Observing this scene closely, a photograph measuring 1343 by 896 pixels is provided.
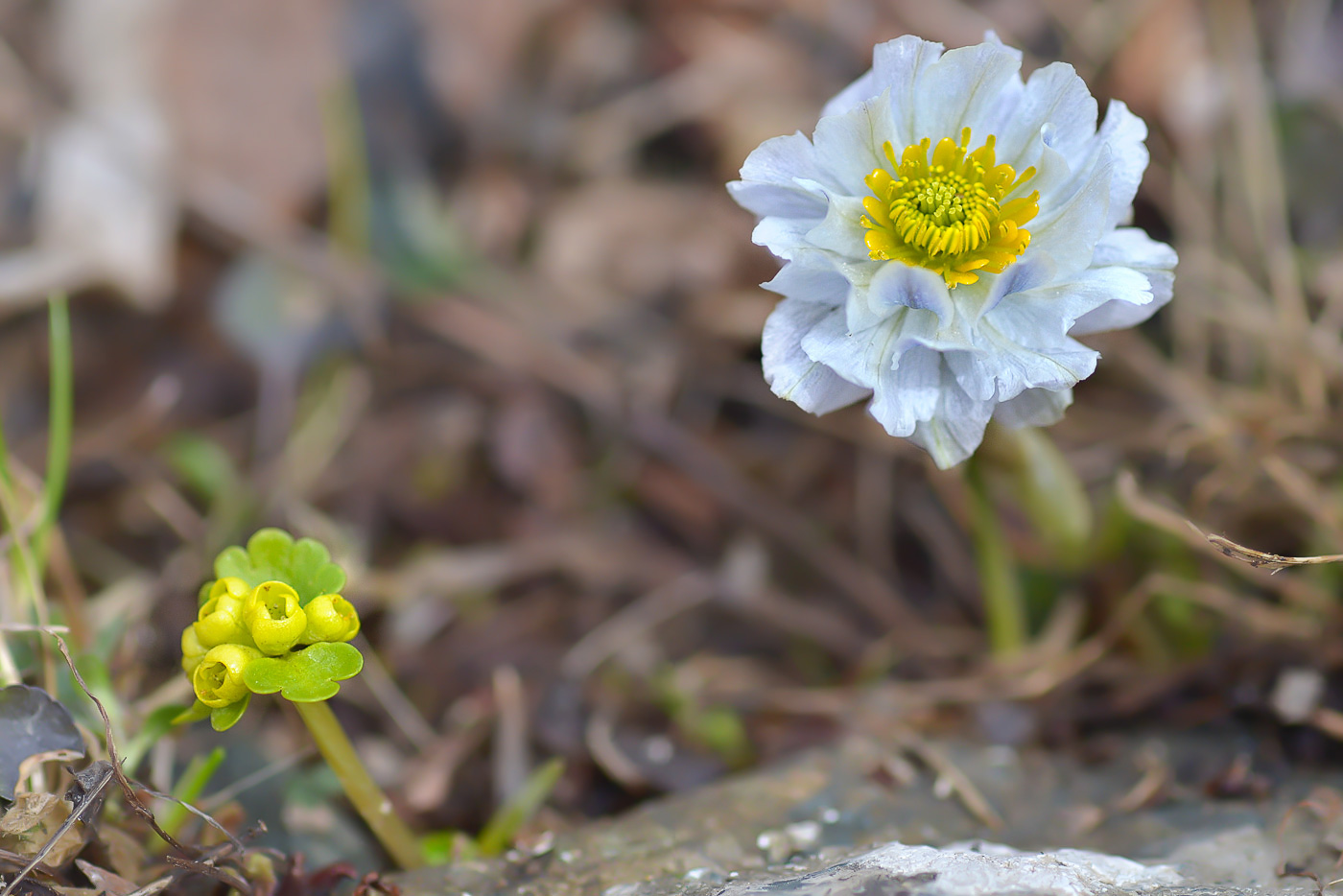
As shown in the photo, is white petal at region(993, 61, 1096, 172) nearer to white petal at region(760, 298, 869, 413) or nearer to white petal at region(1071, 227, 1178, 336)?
white petal at region(1071, 227, 1178, 336)

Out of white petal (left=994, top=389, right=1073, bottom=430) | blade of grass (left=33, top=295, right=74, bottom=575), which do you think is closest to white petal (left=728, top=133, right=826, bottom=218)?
white petal (left=994, top=389, right=1073, bottom=430)

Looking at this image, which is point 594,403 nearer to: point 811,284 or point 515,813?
point 515,813

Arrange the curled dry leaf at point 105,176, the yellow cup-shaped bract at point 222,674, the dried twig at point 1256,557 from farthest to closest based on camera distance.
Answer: the curled dry leaf at point 105,176
the dried twig at point 1256,557
the yellow cup-shaped bract at point 222,674

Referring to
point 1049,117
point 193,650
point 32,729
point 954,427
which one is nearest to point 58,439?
point 32,729

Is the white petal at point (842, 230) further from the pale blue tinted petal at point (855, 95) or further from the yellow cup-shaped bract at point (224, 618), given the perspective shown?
the yellow cup-shaped bract at point (224, 618)

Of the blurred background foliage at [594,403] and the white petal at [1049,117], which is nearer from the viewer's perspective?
the white petal at [1049,117]

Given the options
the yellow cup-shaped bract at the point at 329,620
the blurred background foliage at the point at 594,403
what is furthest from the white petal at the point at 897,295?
the yellow cup-shaped bract at the point at 329,620
